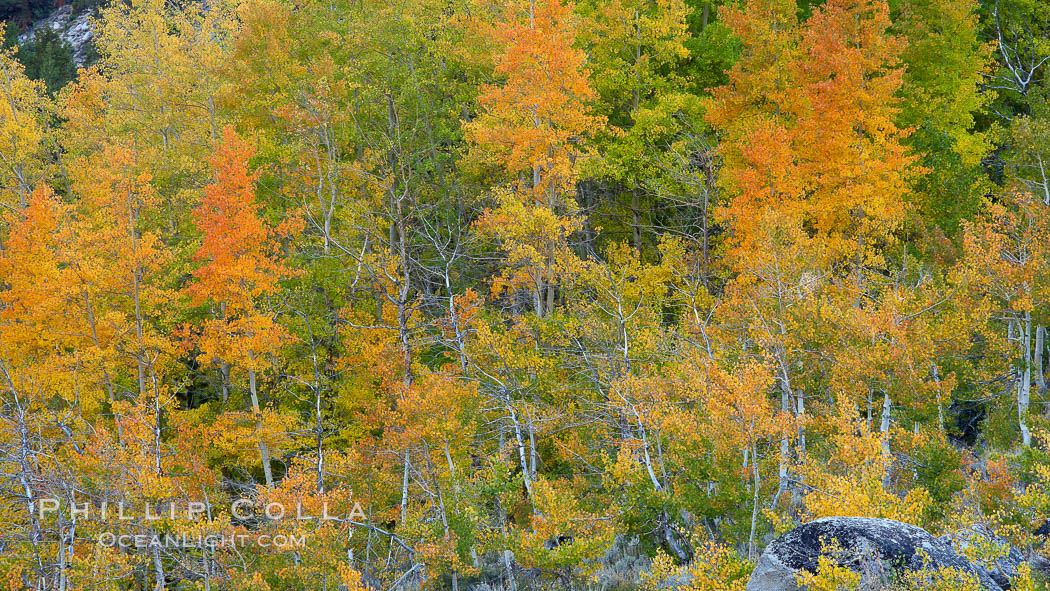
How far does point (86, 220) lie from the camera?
26.0 metres

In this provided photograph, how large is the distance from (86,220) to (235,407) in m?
7.68

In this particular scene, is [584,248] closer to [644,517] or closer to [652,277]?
[652,277]

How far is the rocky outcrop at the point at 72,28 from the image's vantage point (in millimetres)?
70688

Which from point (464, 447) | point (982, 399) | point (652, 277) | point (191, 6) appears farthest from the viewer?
point (191, 6)

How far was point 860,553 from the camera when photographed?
10.4 metres

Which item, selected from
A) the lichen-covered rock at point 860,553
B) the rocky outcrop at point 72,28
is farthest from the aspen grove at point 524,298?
the rocky outcrop at point 72,28

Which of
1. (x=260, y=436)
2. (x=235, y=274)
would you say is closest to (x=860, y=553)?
(x=260, y=436)

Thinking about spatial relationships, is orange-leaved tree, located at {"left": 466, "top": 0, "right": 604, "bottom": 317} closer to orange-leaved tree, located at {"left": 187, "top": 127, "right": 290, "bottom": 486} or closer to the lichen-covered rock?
orange-leaved tree, located at {"left": 187, "top": 127, "right": 290, "bottom": 486}

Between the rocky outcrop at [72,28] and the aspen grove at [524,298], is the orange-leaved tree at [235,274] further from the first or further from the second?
the rocky outcrop at [72,28]

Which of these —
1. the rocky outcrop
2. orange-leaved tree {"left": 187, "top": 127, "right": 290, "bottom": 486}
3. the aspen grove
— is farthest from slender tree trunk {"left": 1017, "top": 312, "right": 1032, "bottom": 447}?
the rocky outcrop

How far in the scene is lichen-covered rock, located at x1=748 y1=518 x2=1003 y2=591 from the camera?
10281mm

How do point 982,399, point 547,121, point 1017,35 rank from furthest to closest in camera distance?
1. point 1017,35
2. point 547,121
3. point 982,399

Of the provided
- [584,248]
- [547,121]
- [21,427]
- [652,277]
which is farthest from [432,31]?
[21,427]

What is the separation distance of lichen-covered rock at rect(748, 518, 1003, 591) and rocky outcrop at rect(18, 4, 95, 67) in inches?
2922
